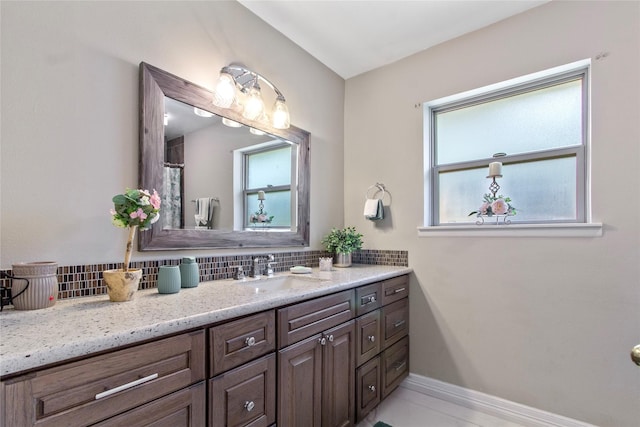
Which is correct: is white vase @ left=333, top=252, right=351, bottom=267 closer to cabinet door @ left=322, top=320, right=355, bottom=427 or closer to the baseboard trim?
cabinet door @ left=322, top=320, right=355, bottom=427

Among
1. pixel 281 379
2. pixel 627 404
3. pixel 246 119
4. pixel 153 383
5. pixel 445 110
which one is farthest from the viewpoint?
pixel 445 110

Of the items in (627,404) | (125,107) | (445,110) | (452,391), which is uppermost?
(445,110)

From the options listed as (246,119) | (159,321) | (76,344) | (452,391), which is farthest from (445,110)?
(76,344)

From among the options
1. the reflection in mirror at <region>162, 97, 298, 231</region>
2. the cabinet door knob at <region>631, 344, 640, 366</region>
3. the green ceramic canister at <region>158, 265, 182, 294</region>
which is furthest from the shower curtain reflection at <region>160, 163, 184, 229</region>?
the cabinet door knob at <region>631, 344, 640, 366</region>

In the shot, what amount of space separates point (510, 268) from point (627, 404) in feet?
2.72

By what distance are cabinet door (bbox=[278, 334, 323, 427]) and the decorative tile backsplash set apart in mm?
640

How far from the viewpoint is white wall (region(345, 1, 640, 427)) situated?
5.30ft

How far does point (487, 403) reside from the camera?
6.43ft

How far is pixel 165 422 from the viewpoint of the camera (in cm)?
88

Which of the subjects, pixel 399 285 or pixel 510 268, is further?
pixel 399 285

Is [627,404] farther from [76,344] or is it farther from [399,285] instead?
[76,344]

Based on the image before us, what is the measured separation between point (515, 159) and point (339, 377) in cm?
174

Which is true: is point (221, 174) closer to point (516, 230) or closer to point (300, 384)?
point (300, 384)

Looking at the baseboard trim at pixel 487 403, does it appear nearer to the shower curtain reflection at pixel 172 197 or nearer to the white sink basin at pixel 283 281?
the white sink basin at pixel 283 281
